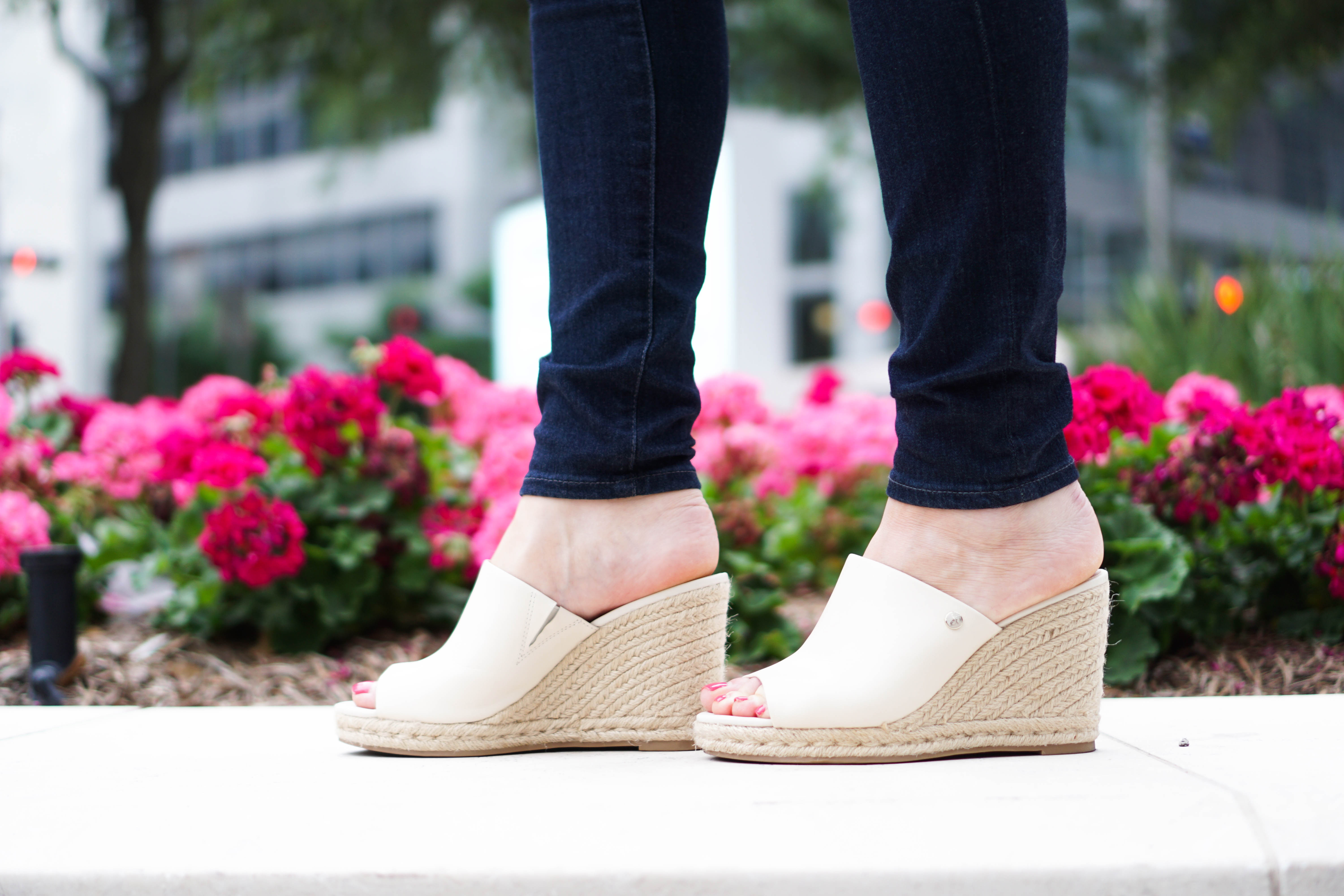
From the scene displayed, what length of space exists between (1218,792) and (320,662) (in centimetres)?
171

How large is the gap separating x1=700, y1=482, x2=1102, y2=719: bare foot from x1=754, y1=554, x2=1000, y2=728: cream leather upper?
15 mm

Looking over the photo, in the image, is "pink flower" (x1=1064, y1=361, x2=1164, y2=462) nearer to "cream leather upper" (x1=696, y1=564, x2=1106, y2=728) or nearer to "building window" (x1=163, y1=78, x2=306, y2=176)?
"cream leather upper" (x1=696, y1=564, x2=1106, y2=728)

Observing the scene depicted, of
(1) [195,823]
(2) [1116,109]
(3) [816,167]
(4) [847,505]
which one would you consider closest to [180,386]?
(3) [816,167]

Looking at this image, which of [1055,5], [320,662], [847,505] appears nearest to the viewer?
[1055,5]

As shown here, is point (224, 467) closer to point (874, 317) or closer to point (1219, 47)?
point (1219, 47)

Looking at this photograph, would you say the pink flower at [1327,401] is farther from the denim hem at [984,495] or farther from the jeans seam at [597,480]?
the jeans seam at [597,480]

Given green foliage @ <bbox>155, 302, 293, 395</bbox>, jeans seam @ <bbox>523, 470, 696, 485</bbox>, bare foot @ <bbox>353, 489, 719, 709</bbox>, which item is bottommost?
→ bare foot @ <bbox>353, 489, 719, 709</bbox>

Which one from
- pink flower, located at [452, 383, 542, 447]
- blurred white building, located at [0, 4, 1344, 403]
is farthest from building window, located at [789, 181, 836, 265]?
pink flower, located at [452, 383, 542, 447]

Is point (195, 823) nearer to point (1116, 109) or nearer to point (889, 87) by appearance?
point (889, 87)

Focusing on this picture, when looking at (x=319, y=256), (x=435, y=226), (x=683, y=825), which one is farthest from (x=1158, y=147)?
(x=319, y=256)

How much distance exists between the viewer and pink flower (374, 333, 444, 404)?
224 cm

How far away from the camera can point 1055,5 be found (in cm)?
93

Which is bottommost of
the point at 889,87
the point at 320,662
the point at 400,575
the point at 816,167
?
the point at 320,662

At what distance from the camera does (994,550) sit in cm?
98
